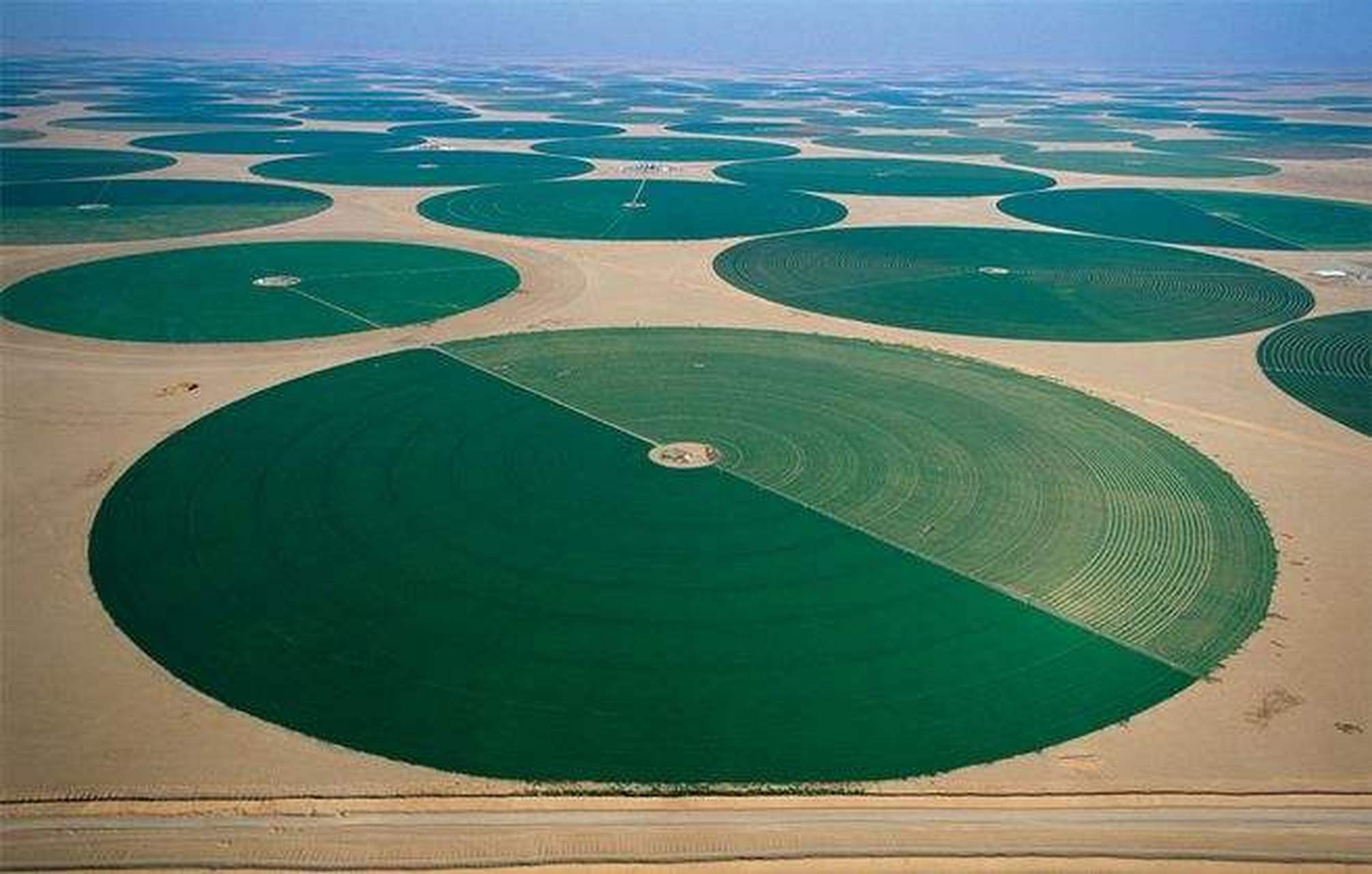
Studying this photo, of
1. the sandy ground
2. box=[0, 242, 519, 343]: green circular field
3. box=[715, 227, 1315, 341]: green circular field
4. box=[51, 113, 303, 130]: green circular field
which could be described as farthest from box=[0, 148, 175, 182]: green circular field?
box=[715, 227, 1315, 341]: green circular field

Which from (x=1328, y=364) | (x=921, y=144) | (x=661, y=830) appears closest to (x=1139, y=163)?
(x=921, y=144)

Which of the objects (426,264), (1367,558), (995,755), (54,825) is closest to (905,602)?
(995,755)

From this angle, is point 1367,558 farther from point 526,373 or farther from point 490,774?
point 526,373

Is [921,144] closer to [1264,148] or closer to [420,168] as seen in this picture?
[1264,148]

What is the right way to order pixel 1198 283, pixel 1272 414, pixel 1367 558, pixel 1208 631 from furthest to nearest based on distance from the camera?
pixel 1198 283, pixel 1272 414, pixel 1367 558, pixel 1208 631

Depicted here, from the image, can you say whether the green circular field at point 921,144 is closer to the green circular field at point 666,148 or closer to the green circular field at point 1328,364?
the green circular field at point 666,148

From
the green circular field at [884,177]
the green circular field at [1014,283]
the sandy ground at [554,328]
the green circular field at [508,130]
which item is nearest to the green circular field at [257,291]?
the sandy ground at [554,328]

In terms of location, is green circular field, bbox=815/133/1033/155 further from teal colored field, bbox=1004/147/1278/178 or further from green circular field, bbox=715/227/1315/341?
green circular field, bbox=715/227/1315/341
